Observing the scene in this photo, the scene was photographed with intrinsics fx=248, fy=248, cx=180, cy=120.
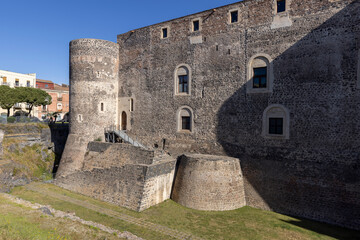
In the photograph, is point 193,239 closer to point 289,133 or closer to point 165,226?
point 165,226

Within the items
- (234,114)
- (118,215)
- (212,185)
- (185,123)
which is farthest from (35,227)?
(234,114)

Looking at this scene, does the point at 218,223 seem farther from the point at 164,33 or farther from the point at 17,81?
the point at 17,81

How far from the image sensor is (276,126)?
44.2 ft

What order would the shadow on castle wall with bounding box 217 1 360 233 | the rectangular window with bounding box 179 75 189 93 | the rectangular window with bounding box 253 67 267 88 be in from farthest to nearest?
the rectangular window with bounding box 179 75 189 93
the rectangular window with bounding box 253 67 267 88
the shadow on castle wall with bounding box 217 1 360 233

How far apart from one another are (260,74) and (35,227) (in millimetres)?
12447

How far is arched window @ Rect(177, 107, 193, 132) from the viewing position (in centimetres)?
1650

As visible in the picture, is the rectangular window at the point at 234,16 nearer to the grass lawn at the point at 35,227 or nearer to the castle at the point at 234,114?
the castle at the point at 234,114

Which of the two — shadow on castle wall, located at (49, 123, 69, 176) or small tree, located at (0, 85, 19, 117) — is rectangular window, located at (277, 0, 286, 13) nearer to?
shadow on castle wall, located at (49, 123, 69, 176)

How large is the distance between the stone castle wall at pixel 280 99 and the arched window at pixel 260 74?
0.16 metres

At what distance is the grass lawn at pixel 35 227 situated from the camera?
699cm

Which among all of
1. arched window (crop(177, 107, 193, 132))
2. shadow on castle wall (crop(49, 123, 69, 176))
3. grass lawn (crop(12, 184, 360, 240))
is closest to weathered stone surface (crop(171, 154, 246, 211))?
grass lawn (crop(12, 184, 360, 240))

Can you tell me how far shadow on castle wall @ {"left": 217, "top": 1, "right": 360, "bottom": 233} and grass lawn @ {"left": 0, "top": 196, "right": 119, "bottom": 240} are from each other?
8802 mm

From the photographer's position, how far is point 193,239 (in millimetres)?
10273

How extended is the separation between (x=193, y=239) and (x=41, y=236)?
578 centimetres
